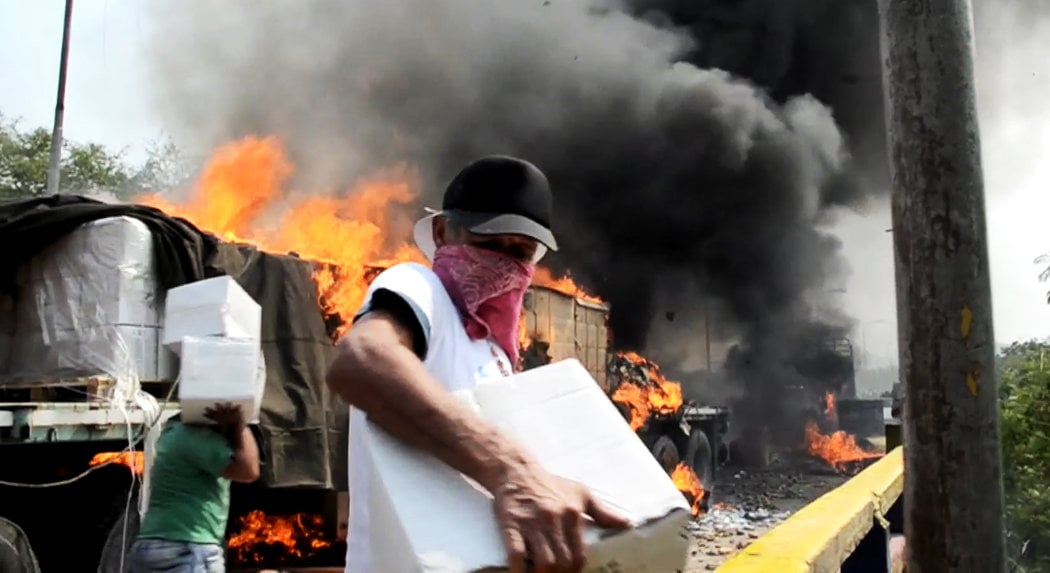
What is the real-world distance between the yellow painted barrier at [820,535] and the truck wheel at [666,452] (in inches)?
315

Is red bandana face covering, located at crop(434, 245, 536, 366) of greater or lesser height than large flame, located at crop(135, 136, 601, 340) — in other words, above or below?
below

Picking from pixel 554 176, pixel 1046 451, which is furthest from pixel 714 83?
pixel 1046 451

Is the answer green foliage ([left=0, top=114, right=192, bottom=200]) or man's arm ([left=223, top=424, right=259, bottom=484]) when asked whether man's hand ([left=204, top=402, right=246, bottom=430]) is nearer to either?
man's arm ([left=223, top=424, right=259, bottom=484])

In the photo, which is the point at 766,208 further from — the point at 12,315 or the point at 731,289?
the point at 12,315

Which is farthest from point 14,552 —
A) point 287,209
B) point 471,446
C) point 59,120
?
point 59,120

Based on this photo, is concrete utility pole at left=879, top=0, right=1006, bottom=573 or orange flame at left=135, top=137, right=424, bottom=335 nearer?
concrete utility pole at left=879, top=0, right=1006, bottom=573

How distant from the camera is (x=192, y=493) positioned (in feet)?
12.2

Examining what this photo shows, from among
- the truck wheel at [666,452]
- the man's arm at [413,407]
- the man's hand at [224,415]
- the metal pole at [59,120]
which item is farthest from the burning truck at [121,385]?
the metal pole at [59,120]

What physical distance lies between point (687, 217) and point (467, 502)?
60.1ft

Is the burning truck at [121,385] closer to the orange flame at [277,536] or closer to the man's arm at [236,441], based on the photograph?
the orange flame at [277,536]

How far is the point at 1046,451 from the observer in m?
6.85

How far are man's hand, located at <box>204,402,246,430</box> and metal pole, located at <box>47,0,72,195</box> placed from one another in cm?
1099

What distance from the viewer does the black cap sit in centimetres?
142

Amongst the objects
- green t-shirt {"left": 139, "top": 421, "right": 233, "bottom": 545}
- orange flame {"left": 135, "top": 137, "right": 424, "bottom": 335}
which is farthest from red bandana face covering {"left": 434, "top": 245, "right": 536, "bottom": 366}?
orange flame {"left": 135, "top": 137, "right": 424, "bottom": 335}
